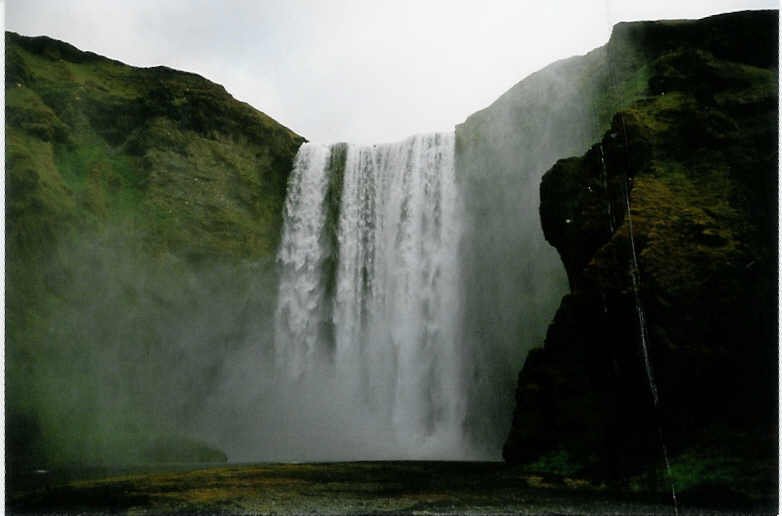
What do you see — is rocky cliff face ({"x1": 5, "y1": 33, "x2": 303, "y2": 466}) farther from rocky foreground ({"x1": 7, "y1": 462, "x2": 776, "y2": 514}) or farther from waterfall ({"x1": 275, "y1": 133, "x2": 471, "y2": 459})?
rocky foreground ({"x1": 7, "y1": 462, "x2": 776, "y2": 514})

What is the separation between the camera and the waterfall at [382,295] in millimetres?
19672

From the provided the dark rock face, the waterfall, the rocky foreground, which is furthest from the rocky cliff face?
the dark rock face

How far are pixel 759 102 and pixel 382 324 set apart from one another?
11960 mm

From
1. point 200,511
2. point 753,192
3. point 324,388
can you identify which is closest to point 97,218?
point 324,388

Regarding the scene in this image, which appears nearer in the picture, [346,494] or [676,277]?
[346,494]

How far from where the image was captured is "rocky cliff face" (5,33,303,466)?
16188 millimetres

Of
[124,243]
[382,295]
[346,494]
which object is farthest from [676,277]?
[124,243]

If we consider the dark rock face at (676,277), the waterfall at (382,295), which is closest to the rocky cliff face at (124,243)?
the waterfall at (382,295)

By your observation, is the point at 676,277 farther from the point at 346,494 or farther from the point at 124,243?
the point at 124,243

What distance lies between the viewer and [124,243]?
2008 cm

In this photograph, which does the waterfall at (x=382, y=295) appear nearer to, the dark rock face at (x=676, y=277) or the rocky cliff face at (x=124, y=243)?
the rocky cliff face at (x=124, y=243)

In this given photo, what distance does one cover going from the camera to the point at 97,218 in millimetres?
19719

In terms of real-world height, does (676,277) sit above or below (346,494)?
above

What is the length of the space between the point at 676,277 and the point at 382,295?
38.5 feet
